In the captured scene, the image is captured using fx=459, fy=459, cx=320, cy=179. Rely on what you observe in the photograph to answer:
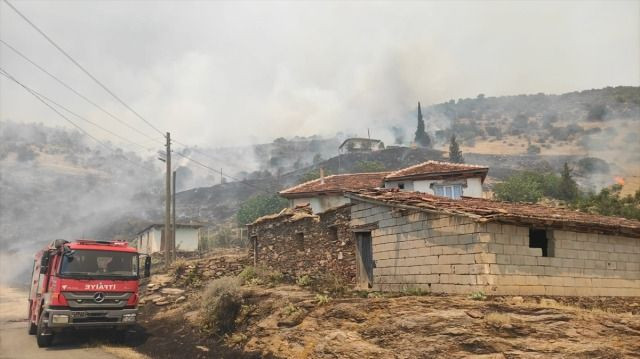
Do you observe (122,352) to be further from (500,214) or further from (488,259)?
(500,214)

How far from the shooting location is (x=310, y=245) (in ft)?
65.7

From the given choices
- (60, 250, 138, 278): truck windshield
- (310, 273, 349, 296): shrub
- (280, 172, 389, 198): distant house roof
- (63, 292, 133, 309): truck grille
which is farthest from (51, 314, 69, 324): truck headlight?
(280, 172, 389, 198): distant house roof

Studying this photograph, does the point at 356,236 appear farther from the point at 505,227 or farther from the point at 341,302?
the point at 505,227

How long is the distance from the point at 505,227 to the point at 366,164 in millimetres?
62933

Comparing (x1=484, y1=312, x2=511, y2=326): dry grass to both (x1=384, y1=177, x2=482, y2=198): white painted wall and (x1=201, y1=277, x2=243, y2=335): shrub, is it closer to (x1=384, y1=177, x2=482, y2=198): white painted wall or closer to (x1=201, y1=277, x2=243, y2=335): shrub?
(x1=201, y1=277, x2=243, y2=335): shrub

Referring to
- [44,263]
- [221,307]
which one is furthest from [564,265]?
[44,263]

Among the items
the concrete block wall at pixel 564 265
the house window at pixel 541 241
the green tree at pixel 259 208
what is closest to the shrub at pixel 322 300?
the concrete block wall at pixel 564 265

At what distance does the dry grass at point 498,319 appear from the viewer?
32.6ft

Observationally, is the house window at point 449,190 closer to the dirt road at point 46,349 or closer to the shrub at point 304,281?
the shrub at point 304,281

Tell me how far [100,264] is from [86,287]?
2.80ft

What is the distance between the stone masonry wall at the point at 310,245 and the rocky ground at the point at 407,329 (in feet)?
6.75

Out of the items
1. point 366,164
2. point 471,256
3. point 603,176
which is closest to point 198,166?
point 366,164

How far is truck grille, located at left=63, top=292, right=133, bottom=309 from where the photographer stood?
1394cm

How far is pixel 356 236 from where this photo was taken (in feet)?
58.2
